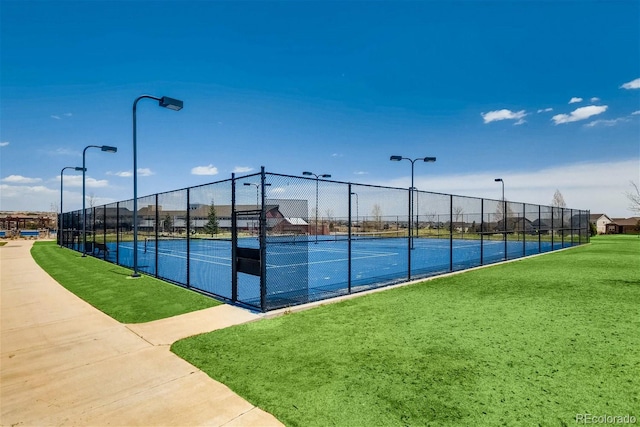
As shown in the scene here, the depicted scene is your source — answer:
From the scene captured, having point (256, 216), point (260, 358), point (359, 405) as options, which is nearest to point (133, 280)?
point (256, 216)

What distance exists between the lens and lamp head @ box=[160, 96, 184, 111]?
9.95m

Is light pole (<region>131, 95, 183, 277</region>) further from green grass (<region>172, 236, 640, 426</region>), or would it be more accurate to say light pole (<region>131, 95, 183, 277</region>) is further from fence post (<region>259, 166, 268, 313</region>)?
green grass (<region>172, 236, 640, 426</region>)

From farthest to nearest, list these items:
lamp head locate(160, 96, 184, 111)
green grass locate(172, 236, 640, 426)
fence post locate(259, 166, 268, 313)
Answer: lamp head locate(160, 96, 184, 111) → fence post locate(259, 166, 268, 313) → green grass locate(172, 236, 640, 426)

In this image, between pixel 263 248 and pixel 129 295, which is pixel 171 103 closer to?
pixel 129 295

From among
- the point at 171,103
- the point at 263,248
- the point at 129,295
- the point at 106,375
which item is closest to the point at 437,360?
the point at 263,248

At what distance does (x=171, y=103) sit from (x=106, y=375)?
8077 mm

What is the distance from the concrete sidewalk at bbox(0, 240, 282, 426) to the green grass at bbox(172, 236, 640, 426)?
28cm

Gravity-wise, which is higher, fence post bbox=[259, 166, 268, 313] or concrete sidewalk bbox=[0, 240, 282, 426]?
fence post bbox=[259, 166, 268, 313]

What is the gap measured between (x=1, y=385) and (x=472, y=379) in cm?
554

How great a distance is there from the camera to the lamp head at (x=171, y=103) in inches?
392

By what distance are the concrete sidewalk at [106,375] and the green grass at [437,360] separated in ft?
0.93

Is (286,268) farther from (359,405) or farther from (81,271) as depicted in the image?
(359,405)

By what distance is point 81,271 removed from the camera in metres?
12.7

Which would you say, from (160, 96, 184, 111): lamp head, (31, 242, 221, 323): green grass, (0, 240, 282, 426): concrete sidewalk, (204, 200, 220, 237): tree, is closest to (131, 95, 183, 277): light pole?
(160, 96, 184, 111): lamp head
